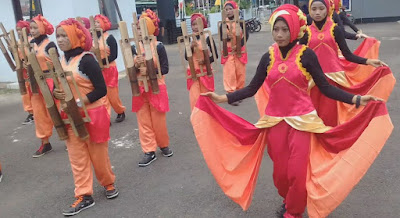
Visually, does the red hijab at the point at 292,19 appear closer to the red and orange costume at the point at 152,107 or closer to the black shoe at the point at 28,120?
the red and orange costume at the point at 152,107

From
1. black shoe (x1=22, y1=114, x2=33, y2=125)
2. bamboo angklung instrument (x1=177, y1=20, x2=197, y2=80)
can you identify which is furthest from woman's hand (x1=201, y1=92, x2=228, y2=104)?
black shoe (x1=22, y1=114, x2=33, y2=125)

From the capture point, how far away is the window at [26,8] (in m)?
10.3

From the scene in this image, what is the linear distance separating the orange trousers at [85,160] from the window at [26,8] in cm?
791

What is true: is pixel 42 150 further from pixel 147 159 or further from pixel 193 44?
pixel 193 44

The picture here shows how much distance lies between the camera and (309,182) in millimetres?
2818

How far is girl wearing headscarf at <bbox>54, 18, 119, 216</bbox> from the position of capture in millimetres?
3469

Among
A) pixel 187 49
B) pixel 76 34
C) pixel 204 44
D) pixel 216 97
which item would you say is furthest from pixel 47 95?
pixel 204 44

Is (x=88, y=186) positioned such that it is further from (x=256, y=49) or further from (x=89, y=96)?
(x=256, y=49)

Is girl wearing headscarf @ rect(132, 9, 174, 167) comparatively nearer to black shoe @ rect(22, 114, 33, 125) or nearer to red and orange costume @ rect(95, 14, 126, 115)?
red and orange costume @ rect(95, 14, 126, 115)

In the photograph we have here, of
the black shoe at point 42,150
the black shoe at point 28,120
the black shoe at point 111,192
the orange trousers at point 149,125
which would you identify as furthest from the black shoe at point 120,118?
the black shoe at point 111,192

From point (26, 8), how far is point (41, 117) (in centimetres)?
673

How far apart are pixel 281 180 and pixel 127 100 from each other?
615 cm

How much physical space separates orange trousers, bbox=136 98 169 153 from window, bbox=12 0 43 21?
715 cm

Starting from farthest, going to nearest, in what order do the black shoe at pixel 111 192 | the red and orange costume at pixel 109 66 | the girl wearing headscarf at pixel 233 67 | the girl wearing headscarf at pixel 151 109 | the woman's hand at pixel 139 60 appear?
1. the girl wearing headscarf at pixel 233 67
2. the red and orange costume at pixel 109 66
3. the girl wearing headscarf at pixel 151 109
4. the woman's hand at pixel 139 60
5. the black shoe at pixel 111 192
